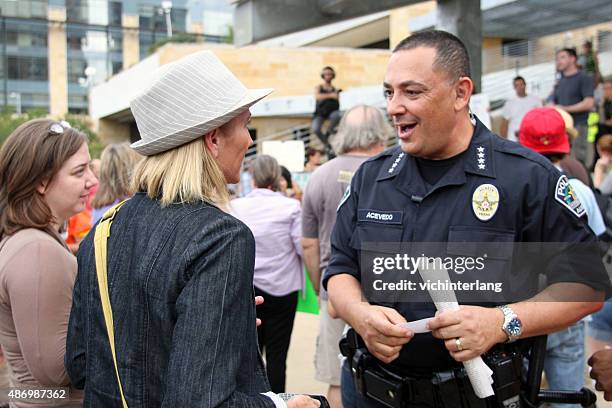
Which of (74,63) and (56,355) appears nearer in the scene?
(56,355)

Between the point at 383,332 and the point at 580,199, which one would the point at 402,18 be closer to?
the point at 580,199

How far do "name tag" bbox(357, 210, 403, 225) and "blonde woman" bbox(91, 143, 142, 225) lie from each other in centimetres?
263

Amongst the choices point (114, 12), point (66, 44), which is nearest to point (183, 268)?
point (66, 44)

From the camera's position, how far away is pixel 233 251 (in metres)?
1.65

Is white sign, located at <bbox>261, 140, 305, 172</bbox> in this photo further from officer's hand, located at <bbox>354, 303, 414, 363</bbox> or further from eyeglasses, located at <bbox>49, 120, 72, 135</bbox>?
officer's hand, located at <bbox>354, 303, 414, 363</bbox>

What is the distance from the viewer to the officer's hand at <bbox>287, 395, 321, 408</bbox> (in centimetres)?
177

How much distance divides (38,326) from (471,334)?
1529mm

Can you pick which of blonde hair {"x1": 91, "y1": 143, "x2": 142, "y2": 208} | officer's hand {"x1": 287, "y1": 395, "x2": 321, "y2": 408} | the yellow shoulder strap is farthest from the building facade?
officer's hand {"x1": 287, "y1": 395, "x2": 321, "y2": 408}

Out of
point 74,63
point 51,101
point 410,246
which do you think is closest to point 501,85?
point 410,246

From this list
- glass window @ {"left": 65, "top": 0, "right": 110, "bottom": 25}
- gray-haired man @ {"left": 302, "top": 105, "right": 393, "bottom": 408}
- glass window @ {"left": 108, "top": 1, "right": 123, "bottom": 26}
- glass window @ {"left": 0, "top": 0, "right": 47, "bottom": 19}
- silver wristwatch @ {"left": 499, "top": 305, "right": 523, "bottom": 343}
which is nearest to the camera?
silver wristwatch @ {"left": 499, "top": 305, "right": 523, "bottom": 343}

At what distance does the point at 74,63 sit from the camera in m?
66.9

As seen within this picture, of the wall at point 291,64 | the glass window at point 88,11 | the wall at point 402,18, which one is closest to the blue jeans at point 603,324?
the wall at point 291,64

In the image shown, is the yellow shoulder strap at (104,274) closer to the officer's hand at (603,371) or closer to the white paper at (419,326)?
the white paper at (419,326)

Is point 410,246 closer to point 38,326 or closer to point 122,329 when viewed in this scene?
point 122,329
